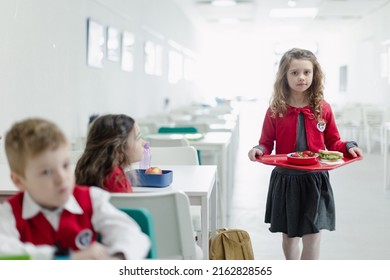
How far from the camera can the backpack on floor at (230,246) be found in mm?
1717

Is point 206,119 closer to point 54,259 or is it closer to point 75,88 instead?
point 75,88

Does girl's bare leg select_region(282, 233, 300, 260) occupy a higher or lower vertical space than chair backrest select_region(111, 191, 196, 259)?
lower

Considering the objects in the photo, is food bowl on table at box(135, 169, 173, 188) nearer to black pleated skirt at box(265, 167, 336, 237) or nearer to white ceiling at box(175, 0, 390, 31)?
black pleated skirt at box(265, 167, 336, 237)

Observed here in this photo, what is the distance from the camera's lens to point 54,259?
94cm

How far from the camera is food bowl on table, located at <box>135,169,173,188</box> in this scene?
5.43 feet

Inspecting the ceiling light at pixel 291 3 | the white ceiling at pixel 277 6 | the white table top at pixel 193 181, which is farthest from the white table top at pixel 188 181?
the ceiling light at pixel 291 3

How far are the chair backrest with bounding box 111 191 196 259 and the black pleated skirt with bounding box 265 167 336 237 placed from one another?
→ 590 millimetres

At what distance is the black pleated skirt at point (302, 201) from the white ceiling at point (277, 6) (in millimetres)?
3722

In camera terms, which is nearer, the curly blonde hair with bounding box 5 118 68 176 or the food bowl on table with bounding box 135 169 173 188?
the curly blonde hair with bounding box 5 118 68 176

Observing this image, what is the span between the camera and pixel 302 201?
5.86ft

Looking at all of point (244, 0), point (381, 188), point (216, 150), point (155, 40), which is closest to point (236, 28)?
point (244, 0)

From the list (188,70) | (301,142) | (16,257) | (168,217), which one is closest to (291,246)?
(301,142)

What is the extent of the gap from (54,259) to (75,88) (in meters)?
2.46

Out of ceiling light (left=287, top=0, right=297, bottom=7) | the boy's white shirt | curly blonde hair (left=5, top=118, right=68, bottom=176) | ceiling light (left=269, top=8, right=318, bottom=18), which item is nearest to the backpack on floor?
the boy's white shirt
